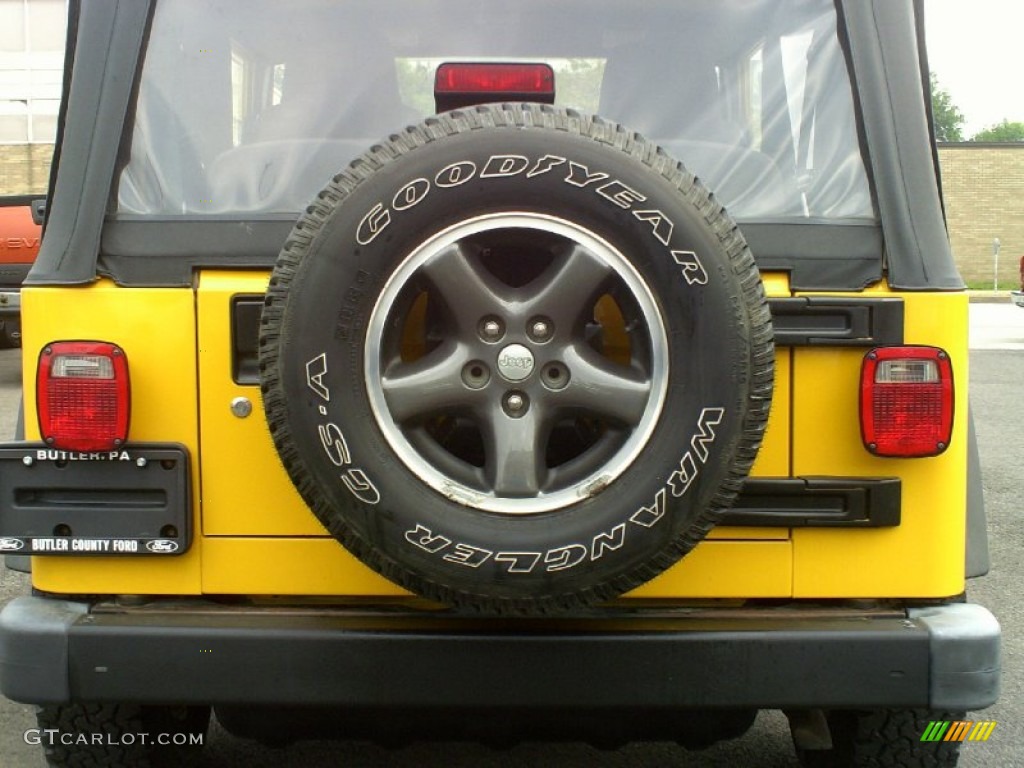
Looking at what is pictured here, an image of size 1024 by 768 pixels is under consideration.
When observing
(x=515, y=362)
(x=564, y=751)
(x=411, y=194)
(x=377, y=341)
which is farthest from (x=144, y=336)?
(x=564, y=751)

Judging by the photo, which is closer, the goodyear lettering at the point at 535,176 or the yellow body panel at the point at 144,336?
the goodyear lettering at the point at 535,176

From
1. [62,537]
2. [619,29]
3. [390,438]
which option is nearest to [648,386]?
[390,438]

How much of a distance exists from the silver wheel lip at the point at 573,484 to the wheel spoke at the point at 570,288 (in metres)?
0.02

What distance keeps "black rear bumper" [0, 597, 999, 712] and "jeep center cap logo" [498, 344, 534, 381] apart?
58 cm

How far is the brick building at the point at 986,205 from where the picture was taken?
Result: 34094 millimetres

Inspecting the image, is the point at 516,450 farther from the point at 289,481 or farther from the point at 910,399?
the point at 910,399

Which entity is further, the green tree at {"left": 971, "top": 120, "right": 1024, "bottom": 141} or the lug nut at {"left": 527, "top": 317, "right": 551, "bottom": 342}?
the green tree at {"left": 971, "top": 120, "right": 1024, "bottom": 141}

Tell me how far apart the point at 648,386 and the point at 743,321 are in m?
0.21

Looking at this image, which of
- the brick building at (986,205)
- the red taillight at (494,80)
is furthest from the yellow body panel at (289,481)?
the brick building at (986,205)

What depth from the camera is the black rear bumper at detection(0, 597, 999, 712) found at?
7.79ft

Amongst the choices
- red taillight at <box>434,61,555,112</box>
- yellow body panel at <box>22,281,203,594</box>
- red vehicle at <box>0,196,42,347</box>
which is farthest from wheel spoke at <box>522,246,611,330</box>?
red vehicle at <box>0,196,42,347</box>

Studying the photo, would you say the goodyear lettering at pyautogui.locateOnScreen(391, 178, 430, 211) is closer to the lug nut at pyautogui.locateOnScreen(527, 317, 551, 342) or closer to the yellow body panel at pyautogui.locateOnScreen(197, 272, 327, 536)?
the lug nut at pyautogui.locateOnScreen(527, 317, 551, 342)

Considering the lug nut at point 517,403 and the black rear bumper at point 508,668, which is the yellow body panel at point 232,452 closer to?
the black rear bumper at point 508,668

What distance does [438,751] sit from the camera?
3334mm
